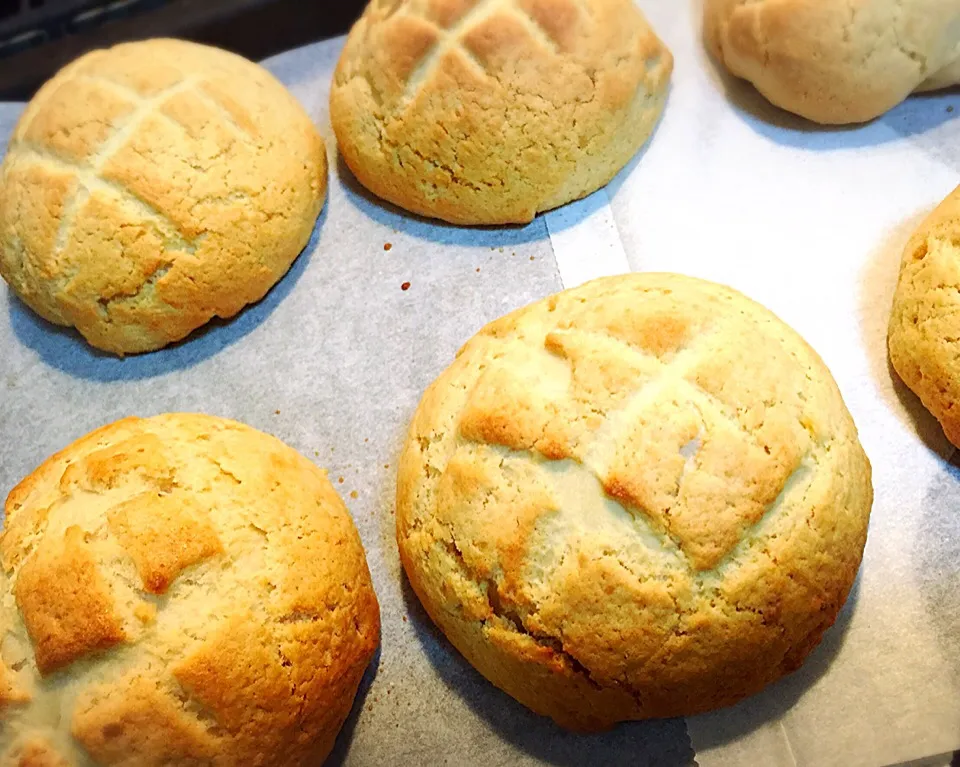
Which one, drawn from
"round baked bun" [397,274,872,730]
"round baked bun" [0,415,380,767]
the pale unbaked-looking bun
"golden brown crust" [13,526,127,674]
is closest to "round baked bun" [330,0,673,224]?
the pale unbaked-looking bun

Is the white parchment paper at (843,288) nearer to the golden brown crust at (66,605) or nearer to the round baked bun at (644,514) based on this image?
the round baked bun at (644,514)

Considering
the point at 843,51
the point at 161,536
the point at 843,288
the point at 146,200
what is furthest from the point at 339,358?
the point at 843,51

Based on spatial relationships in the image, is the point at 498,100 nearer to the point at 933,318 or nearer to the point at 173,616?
the point at 933,318

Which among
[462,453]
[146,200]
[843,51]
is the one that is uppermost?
[843,51]

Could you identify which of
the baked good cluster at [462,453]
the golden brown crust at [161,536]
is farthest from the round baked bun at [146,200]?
the golden brown crust at [161,536]

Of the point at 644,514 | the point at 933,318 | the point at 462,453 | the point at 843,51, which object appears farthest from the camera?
the point at 843,51

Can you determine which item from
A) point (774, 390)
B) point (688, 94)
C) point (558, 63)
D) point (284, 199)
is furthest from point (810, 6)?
point (284, 199)

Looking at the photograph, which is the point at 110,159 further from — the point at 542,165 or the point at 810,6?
the point at 810,6
